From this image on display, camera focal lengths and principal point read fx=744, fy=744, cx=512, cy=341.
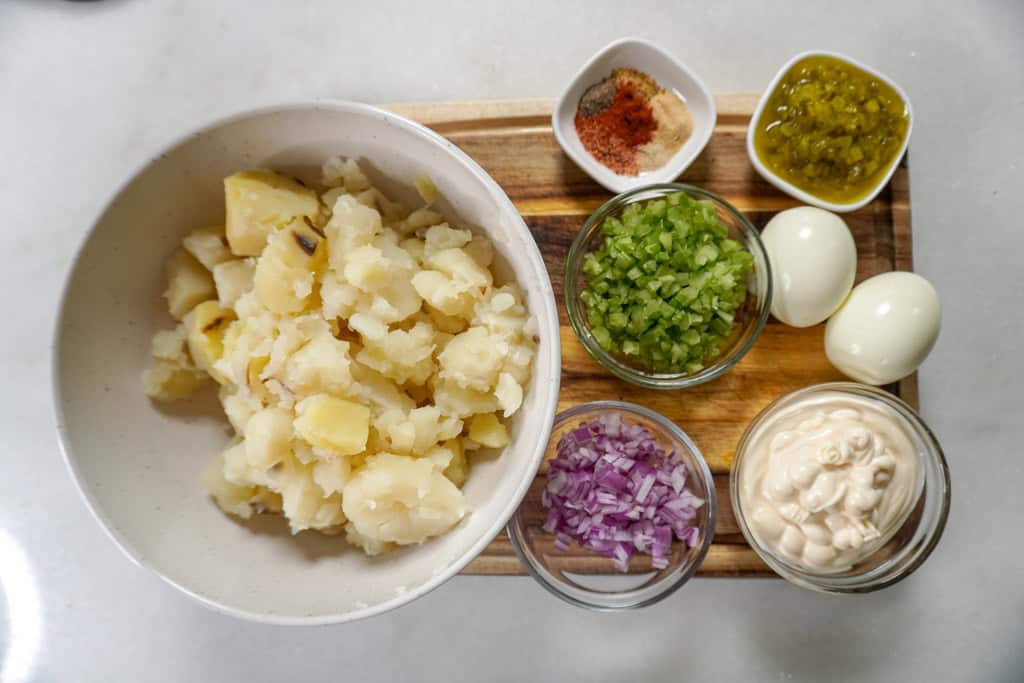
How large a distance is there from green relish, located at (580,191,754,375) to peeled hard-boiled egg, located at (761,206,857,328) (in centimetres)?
8

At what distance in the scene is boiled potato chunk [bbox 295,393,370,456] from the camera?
1184 millimetres

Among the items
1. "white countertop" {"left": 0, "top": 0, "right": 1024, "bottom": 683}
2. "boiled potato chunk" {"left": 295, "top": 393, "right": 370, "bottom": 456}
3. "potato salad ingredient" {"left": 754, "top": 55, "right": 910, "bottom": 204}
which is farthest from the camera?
"white countertop" {"left": 0, "top": 0, "right": 1024, "bottom": 683}

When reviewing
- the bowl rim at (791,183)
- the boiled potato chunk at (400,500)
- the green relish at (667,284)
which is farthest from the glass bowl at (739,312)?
the boiled potato chunk at (400,500)

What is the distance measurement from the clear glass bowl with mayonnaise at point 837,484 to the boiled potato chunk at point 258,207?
996mm

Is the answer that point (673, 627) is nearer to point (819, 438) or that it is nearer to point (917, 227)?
point (819, 438)

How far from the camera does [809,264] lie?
59.5 inches

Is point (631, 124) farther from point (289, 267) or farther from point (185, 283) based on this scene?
point (185, 283)

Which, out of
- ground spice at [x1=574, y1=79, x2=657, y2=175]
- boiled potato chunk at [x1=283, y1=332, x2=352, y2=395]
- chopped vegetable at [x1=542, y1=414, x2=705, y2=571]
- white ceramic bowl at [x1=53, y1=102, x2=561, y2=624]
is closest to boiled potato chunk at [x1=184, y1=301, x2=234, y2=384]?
white ceramic bowl at [x1=53, y1=102, x2=561, y2=624]

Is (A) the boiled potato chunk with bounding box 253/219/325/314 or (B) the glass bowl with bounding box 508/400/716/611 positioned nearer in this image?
(A) the boiled potato chunk with bounding box 253/219/325/314

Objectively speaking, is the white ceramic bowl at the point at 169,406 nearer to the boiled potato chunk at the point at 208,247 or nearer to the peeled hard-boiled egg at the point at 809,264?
the boiled potato chunk at the point at 208,247

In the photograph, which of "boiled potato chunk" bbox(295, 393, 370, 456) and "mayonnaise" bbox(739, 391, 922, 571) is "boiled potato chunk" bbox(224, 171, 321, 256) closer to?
"boiled potato chunk" bbox(295, 393, 370, 456)

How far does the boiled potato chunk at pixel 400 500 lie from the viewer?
1216mm

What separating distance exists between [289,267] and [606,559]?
0.90 metres

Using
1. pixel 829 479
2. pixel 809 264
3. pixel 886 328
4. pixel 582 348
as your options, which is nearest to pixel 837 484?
pixel 829 479
